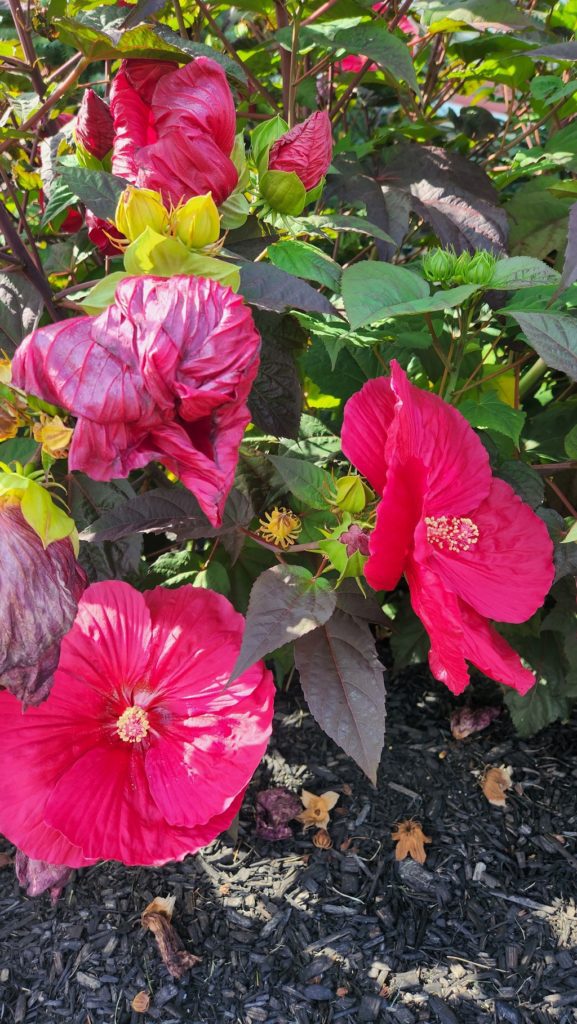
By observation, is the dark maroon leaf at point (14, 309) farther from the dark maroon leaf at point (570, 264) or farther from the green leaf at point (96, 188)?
the dark maroon leaf at point (570, 264)

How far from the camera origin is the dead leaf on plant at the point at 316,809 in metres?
1.13

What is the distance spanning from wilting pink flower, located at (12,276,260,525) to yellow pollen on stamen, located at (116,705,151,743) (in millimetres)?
384

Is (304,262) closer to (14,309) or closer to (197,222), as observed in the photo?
(197,222)

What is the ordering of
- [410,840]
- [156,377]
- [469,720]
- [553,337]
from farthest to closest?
[469,720] < [410,840] < [553,337] < [156,377]

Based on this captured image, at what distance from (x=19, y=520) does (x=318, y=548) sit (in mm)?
273


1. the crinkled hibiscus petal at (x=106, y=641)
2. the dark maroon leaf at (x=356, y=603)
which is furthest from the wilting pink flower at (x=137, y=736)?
the dark maroon leaf at (x=356, y=603)

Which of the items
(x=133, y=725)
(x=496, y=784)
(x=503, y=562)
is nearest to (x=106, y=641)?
(x=133, y=725)

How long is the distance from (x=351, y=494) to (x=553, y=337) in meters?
0.23

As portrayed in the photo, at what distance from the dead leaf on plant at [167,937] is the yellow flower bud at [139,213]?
785 mm

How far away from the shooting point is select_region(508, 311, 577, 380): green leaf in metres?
0.71

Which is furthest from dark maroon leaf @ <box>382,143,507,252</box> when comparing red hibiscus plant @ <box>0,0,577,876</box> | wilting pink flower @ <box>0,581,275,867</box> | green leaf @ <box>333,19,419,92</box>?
wilting pink flower @ <box>0,581,275,867</box>

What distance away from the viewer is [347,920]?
1010 millimetres

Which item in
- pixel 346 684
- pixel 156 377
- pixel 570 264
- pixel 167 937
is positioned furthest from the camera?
pixel 167 937

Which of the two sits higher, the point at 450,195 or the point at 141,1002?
the point at 450,195
